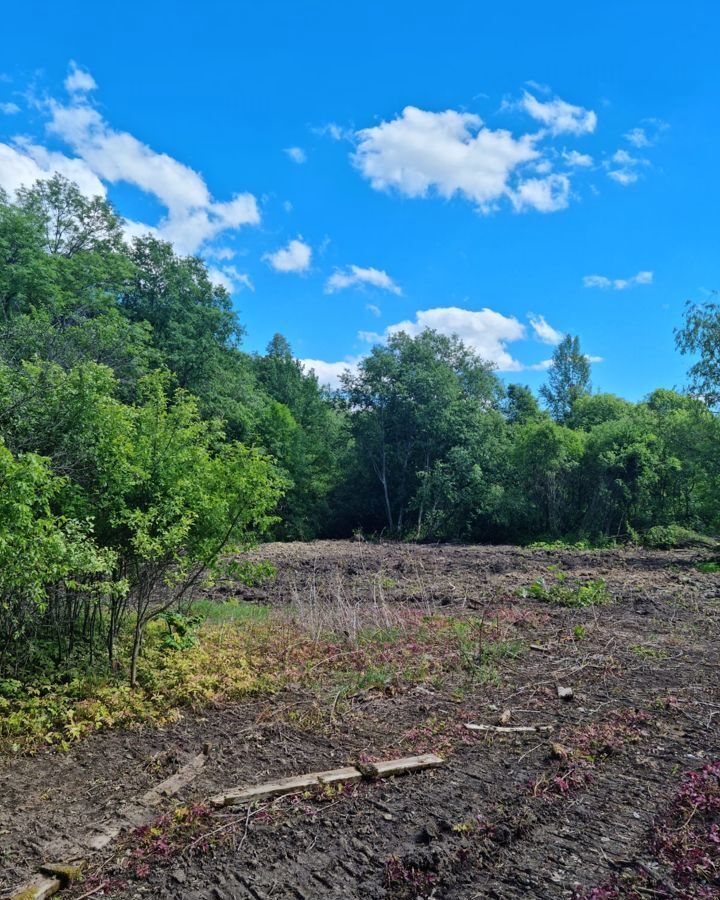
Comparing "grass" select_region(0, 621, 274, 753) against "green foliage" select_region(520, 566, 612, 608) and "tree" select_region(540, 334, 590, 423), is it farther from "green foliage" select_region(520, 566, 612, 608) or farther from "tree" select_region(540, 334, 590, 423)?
"tree" select_region(540, 334, 590, 423)

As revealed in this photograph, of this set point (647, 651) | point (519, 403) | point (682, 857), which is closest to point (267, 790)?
point (682, 857)

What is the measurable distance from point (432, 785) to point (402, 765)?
275 mm

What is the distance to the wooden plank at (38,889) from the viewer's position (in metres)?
2.85

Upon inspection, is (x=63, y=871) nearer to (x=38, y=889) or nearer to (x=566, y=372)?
(x=38, y=889)

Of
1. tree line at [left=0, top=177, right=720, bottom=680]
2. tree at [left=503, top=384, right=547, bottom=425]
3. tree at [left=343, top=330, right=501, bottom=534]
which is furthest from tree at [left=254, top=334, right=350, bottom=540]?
tree at [left=503, top=384, right=547, bottom=425]

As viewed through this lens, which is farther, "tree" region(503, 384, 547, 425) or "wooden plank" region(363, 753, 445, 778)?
"tree" region(503, 384, 547, 425)

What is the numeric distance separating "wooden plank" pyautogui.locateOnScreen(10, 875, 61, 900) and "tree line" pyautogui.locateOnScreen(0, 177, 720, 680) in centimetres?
183

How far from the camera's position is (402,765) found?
421 centimetres

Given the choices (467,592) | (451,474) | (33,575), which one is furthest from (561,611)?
(451,474)

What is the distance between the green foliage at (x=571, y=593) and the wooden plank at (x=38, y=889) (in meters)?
8.77

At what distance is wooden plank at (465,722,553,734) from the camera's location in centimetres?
492

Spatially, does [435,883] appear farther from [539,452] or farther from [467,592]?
[539,452]

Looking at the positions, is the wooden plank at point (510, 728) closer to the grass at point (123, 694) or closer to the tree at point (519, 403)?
the grass at point (123, 694)

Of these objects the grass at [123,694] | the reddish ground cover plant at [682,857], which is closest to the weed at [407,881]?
the reddish ground cover plant at [682,857]
